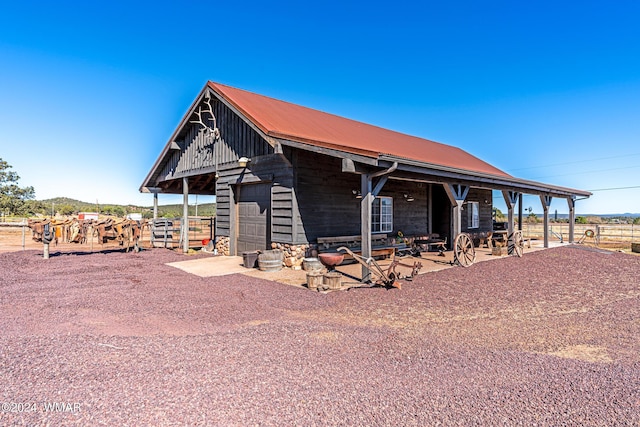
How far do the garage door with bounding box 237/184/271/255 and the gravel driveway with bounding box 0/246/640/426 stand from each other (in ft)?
12.4

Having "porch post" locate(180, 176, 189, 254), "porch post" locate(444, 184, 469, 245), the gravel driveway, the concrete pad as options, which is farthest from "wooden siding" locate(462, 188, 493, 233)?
"porch post" locate(180, 176, 189, 254)

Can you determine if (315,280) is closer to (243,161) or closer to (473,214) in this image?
(243,161)

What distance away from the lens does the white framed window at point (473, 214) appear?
15986mm

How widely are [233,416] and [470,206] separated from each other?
50.8 feet

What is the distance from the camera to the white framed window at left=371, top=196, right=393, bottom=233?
11906mm

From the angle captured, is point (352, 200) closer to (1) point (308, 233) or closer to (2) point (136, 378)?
(1) point (308, 233)

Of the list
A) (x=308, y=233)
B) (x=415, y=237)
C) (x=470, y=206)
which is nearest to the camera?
(x=308, y=233)

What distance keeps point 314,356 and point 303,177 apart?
6.47m

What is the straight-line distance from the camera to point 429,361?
11.7ft

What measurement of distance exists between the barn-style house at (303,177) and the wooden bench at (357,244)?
0.29 m

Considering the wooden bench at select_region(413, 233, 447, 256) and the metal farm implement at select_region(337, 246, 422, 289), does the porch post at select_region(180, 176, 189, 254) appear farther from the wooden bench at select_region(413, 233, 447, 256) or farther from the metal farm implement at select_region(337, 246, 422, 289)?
the wooden bench at select_region(413, 233, 447, 256)

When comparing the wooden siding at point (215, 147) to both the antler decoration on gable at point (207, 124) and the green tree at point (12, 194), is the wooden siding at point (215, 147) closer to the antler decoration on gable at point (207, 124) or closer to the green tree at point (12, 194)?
the antler decoration on gable at point (207, 124)

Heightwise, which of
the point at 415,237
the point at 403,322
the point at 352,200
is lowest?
the point at 403,322

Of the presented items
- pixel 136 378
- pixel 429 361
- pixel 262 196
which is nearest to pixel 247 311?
pixel 136 378
